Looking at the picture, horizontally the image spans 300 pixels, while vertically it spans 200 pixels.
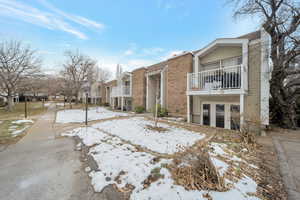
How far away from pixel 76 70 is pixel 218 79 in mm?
24081

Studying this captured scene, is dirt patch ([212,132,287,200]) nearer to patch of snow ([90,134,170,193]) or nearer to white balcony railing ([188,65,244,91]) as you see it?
patch of snow ([90,134,170,193])

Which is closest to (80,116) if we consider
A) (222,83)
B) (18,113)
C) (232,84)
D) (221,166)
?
(18,113)

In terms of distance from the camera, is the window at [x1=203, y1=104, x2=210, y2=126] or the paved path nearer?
the paved path

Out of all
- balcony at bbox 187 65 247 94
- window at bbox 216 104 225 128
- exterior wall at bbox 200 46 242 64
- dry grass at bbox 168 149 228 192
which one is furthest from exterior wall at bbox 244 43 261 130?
dry grass at bbox 168 149 228 192

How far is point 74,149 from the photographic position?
4.25m

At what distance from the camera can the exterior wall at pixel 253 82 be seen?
238 inches

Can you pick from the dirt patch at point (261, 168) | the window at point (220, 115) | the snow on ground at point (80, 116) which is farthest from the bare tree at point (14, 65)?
the dirt patch at point (261, 168)

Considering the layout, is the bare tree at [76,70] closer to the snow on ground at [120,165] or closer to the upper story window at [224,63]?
the snow on ground at [120,165]

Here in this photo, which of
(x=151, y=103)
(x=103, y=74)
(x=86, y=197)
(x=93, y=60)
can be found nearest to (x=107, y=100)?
(x=93, y=60)

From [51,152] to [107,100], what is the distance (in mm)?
21951

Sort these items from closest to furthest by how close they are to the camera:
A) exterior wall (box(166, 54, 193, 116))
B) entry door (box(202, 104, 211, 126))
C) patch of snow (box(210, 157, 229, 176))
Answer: patch of snow (box(210, 157, 229, 176)) → entry door (box(202, 104, 211, 126)) → exterior wall (box(166, 54, 193, 116))

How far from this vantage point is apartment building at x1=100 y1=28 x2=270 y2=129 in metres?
5.92

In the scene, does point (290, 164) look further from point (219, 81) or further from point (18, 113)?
point (18, 113)

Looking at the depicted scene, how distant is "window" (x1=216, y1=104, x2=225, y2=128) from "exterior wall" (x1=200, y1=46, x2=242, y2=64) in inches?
128
